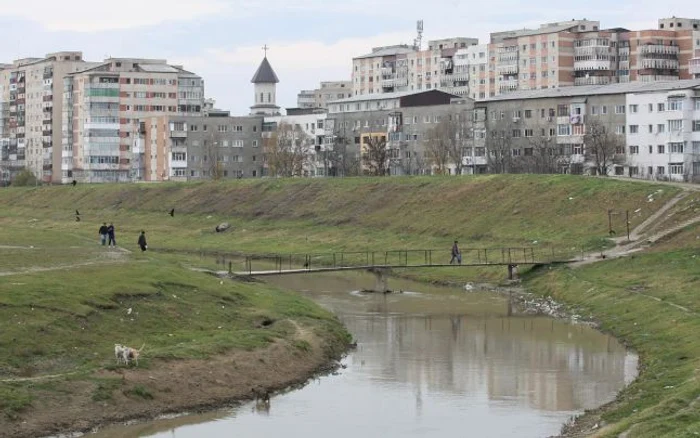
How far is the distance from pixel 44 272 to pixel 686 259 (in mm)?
41247

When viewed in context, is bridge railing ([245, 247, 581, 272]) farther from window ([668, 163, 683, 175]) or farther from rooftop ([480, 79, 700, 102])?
rooftop ([480, 79, 700, 102])

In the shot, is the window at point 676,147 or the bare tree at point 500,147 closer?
the window at point 676,147

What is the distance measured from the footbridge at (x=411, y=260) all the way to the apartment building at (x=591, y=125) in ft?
166

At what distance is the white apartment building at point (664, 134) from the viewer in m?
159

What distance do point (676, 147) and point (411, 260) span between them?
56.6 metres

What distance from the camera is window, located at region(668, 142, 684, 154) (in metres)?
160

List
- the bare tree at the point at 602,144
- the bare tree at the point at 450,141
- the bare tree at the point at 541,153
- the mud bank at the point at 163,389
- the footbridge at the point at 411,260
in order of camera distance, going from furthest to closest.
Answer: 1. the bare tree at the point at 450,141
2. the bare tree at the point at 541,153
3. the bare tree at the point at 602,144
4. the footbridge at the point at 411,260
5. the mud bank at the point at 163,389

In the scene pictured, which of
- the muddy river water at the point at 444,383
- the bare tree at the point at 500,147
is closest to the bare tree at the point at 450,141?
the bare tree at the point at 500,147

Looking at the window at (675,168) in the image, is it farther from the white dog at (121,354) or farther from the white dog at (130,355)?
the white dog at (121,354)

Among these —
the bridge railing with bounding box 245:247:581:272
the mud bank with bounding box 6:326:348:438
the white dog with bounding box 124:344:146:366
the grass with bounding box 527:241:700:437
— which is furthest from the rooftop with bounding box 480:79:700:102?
the white dog with bounding box 124:344:146:366

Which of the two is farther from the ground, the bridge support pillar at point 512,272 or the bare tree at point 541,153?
the bare tree at point 541,153

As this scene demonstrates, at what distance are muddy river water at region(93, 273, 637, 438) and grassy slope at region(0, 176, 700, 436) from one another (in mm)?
2559

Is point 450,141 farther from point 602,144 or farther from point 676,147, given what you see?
point 676,147

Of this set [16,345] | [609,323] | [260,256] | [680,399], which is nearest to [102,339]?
[16,345]
